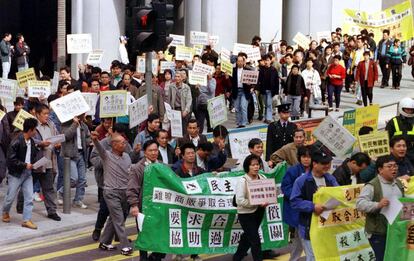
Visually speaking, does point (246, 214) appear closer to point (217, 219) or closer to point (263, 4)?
point (217, 219)

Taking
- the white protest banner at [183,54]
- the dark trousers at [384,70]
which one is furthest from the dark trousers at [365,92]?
the white protest banner at [183,54]

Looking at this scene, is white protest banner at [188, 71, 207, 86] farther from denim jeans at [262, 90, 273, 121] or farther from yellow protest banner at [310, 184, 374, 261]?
yellow protest banner at [310, 184, 374, 261]

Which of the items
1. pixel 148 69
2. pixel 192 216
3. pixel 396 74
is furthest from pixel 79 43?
pixel 192 216

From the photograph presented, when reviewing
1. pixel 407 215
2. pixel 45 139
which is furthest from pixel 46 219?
pixel 407 215

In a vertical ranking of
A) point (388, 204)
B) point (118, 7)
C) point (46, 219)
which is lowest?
point (46, 219)

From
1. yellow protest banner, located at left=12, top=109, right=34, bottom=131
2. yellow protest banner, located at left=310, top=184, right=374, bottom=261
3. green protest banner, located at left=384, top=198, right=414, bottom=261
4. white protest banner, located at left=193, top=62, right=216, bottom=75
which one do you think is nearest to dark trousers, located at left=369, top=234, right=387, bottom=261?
green protest banner, located at left=384, top=198, right=414, bottom=261

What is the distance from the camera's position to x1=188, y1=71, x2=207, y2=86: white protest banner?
73.8ft

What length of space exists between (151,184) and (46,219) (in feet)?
12.3

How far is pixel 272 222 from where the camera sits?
14.1 meters

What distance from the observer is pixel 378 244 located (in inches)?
455

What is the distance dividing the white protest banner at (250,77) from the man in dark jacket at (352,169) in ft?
35.3

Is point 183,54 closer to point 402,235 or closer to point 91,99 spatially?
point 91,99

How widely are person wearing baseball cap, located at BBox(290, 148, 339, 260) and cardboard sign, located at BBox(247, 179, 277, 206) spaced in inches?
26.4

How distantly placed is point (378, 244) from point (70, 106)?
6312 millimetres
